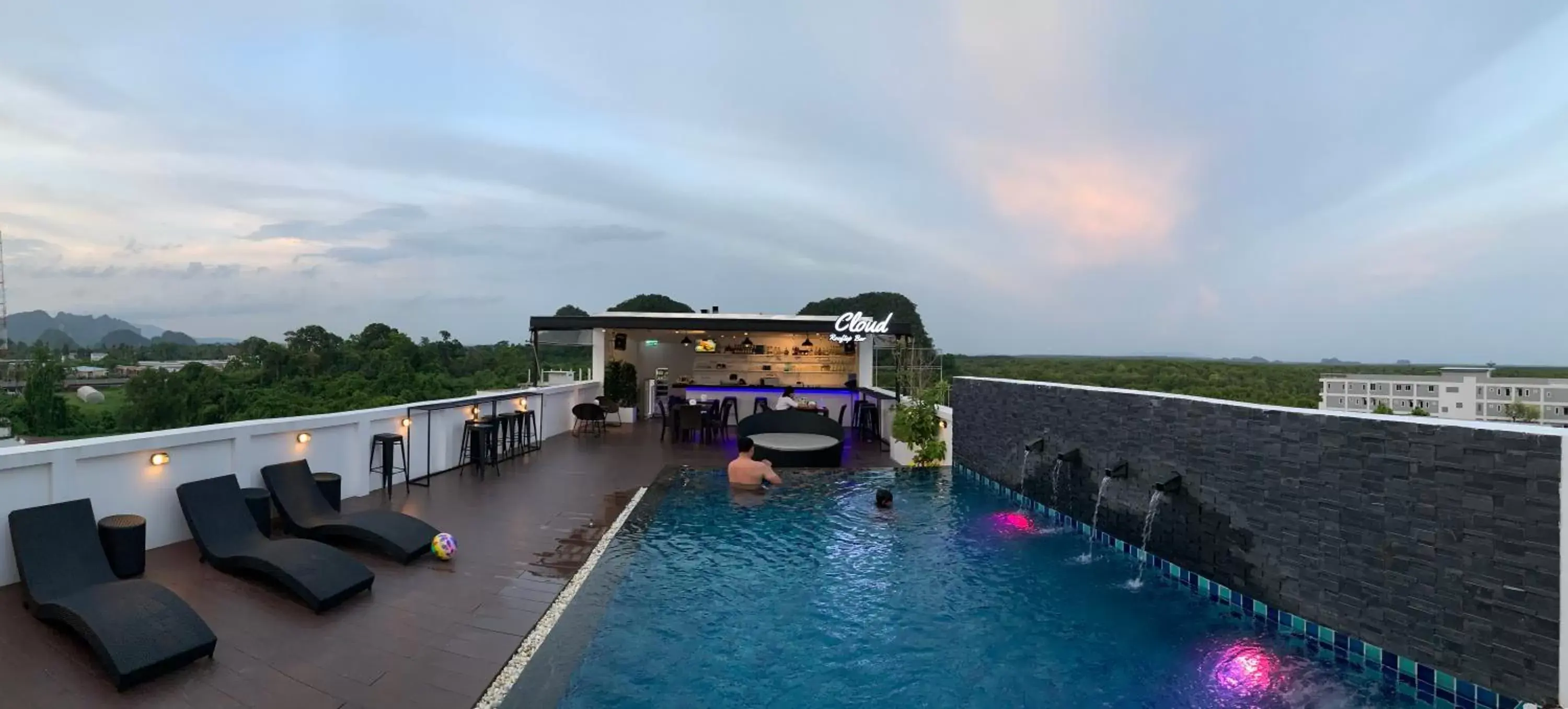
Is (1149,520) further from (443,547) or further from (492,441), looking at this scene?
(492,441)

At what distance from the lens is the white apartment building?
37.0 m

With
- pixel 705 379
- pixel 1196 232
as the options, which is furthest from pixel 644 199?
pixel 1196 232

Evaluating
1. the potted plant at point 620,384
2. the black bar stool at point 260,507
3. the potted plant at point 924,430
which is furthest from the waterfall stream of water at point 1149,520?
the potted plant at point 620,384

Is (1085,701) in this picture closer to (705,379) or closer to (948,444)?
(948,444)

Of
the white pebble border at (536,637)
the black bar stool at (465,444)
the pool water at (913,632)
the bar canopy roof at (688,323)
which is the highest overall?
the bar canopy roof at (688,323)

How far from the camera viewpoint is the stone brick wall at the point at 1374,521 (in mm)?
3182

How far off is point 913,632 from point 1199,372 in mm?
52399

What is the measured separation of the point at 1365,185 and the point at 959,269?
33.9 ft

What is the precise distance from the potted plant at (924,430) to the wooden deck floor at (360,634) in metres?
5.38

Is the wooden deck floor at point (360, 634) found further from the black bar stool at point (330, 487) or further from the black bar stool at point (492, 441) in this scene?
the black bar stool at point (492, 441)

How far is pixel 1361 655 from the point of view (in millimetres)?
3908

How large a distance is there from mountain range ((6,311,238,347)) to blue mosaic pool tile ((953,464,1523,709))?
43128mm

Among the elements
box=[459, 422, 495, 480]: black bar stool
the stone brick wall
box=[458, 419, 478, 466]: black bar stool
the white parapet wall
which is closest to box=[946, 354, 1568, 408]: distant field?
the stone brick wall

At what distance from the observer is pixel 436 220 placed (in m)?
25.8
